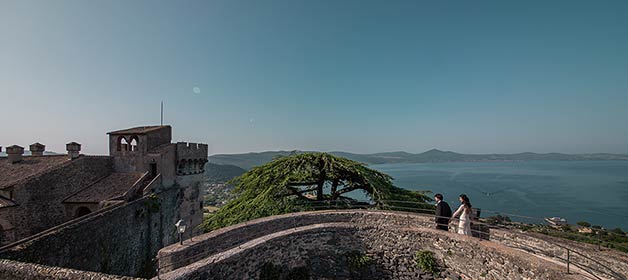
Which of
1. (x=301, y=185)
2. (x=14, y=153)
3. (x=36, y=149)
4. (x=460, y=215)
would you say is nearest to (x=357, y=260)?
(x=460, y=215)

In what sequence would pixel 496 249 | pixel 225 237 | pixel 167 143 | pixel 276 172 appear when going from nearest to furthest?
pixel 496 249
pixel 225 237
pixel 276 172
pixel 167 143

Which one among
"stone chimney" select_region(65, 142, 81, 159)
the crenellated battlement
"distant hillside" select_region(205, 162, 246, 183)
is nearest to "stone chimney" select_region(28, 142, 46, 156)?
"stone chimney" select_region(65, 142, 81, 159)

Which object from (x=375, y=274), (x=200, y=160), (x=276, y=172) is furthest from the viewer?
(x=200, y=160)

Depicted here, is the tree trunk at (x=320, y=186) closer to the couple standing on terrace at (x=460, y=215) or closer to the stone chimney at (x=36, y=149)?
the couple standing on terrace at (x=460, y=215)

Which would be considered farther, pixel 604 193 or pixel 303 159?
pixel 604 193

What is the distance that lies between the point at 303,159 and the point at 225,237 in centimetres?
761

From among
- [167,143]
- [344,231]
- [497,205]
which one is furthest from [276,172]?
[497,205]

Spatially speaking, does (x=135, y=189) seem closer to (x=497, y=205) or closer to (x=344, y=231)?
(x=344, y=231)

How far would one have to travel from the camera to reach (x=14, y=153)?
13.9m

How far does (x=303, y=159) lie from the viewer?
15297 millimetres

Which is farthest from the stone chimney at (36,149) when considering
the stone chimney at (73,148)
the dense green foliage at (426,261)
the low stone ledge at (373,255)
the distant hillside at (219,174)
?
the distant hillside at (219,174)

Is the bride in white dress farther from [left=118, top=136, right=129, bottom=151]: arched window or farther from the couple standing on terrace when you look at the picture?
[left=118, top=136, right=129, bottom=151]: arched window

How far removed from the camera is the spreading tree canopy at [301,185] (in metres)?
13.9

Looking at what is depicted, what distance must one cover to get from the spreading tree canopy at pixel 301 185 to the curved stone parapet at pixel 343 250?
3683 mm
